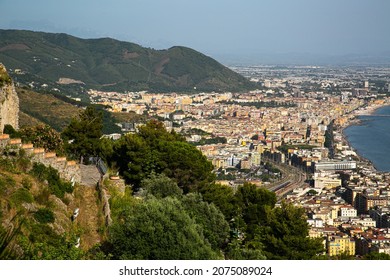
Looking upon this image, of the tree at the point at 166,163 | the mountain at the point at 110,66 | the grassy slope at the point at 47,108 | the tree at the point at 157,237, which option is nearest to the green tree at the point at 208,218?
the tree at the point at 157,237

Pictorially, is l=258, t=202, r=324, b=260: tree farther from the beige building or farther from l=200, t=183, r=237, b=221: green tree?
the beige building

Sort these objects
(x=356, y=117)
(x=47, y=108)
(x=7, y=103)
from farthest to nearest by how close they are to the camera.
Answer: (x=356, y=117) < (x=47, y=108) < (x=7, y=103)

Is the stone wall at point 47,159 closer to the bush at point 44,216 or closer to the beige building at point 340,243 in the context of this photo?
the bush at point 44,216

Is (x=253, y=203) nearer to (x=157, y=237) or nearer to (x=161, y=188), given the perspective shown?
(x=161, y=188)

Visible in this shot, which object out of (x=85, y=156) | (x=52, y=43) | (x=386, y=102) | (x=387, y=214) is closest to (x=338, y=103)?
(x=386, y=102)

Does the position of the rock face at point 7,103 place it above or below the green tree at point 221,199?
above

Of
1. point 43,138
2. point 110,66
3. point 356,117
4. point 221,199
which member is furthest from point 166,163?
point 110,66

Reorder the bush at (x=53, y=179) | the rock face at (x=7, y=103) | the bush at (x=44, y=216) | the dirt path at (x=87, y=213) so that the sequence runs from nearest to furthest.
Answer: the bush at (x=44, y=216)
the dirt path at (x=87, y=213)
the bush at (x=53, y=179)
the rock face at (x=7, y=103)
